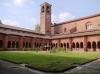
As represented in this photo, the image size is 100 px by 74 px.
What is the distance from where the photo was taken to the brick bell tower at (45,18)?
53.8 metres

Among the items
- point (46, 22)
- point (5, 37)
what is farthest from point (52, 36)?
point (5, 37)

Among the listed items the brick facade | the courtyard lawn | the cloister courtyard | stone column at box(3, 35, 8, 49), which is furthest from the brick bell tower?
the cloister courtyard

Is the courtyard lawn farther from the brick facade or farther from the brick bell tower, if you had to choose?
the brick bell tower

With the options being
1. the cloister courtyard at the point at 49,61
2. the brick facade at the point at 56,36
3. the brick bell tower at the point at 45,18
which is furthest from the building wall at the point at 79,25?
the cloister courtyard at the point at 49,61

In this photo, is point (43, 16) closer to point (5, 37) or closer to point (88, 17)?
point (88, 17)

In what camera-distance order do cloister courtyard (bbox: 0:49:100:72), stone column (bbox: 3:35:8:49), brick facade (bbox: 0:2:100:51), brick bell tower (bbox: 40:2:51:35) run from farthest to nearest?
brick bell tower (bbox: 40:2:51:35), brick facade (bbox: 0:2:100:51), stone column (bbox: 3:35:8:49), cloister courtyard (bbox: 0:49:100:72)

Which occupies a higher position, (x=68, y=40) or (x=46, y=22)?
(x=46, y=22)

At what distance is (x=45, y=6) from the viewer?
178ft

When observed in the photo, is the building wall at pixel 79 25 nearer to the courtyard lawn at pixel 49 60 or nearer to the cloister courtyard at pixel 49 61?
the courtyard lawn at pixel 49 60

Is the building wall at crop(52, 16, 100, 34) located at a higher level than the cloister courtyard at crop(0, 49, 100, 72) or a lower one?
higher

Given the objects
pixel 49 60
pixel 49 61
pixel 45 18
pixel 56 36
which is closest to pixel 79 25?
pixel 56 36

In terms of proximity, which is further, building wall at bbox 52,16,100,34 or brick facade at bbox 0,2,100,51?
building wall at bbox 52,16,100,34

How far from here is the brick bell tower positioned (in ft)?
176

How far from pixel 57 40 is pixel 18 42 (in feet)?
39.9
